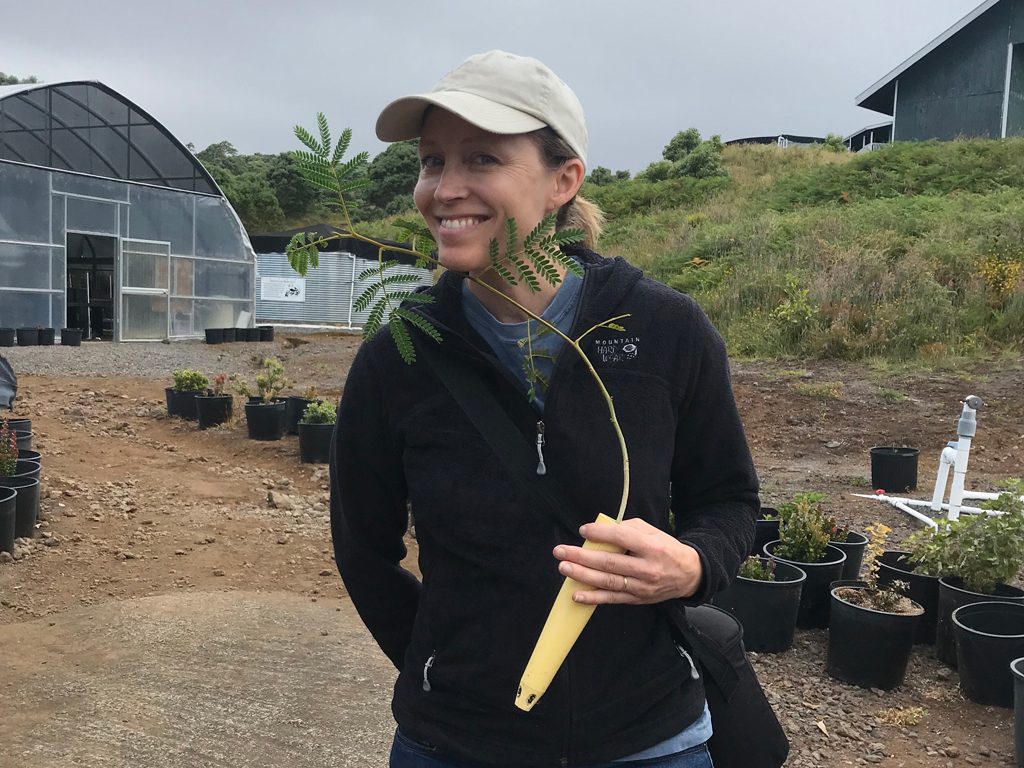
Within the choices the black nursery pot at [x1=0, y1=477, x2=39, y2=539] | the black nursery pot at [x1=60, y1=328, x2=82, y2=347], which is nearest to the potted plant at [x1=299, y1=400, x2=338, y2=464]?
the black nursery pot at [x1=0, y1=477, x2=39, y2=539]

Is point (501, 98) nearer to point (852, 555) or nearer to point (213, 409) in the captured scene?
point (852, 555)

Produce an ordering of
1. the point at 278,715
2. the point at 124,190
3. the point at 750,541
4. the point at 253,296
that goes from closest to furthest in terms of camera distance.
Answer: the point at 750,541 < the point at 278,715 < the point at 124,190 < the point at 253,296

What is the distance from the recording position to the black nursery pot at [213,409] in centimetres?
860

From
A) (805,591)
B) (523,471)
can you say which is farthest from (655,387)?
(805,591)

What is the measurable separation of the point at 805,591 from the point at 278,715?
239 centimetres

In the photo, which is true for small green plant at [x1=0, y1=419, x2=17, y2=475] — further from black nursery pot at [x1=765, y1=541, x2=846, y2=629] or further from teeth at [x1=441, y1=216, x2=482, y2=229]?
teeth at [x1=441, y1=216, x2=482, y2=229]

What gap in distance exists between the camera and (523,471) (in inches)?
45.9

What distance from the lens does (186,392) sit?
9047mm

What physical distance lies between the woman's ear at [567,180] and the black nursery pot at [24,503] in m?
4.62

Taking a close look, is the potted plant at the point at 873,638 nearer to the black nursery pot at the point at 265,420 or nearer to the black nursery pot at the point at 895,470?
the black nursery pot at the point at 895,470

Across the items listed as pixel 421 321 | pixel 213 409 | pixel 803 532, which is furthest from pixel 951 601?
pixel 213 409

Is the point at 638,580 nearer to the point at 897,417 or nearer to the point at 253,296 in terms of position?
the point at 897,417

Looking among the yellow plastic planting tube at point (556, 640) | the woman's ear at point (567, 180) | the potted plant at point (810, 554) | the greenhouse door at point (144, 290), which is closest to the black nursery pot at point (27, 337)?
the greenhouse door at point (144, 290)

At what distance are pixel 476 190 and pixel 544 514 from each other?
455 millimetres
